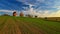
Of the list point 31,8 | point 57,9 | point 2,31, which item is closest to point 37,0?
point 31,8

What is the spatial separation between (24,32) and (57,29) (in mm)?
886

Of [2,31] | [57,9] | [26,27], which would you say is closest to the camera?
[2,31]

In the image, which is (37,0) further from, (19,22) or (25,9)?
(19,22)

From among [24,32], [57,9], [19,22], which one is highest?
[57,9]

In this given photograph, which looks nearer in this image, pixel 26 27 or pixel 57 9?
pixel 26 27

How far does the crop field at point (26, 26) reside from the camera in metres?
3.57

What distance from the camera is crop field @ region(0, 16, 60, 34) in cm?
357

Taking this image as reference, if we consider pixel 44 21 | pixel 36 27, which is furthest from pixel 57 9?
pixel 36 27

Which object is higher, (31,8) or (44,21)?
(31,8)

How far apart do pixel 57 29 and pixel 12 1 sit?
137 cm

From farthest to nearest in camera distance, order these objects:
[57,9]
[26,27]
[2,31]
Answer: [57,9]
[26,27]
[2,31]

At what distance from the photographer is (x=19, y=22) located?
3742mm

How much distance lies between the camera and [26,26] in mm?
3717

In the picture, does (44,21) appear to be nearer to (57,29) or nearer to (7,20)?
(57,29)
